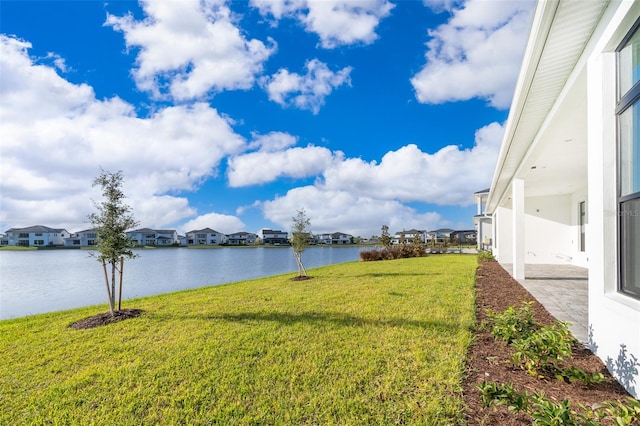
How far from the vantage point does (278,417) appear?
8.09 feet

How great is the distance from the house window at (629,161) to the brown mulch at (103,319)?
7150 millimetres

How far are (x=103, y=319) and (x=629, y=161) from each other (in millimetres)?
7644

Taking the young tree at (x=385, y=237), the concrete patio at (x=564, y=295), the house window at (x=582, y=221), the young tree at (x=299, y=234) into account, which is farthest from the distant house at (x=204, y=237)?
the concrete patio at (x=564, y=295)

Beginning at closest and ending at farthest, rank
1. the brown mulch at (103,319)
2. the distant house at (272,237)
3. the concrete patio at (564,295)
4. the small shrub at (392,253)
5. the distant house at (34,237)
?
the concrete patio at (564,295)
the brown mulch at (103,319)
the small shrub at (392,253)
the distant house at (34,237)
the distant house at (272,237)

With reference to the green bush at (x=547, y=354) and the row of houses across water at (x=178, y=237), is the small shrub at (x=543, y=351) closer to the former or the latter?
the green bush at (x=547, y=354)

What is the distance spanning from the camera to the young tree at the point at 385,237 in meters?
25.3

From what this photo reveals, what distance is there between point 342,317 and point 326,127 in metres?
12.2

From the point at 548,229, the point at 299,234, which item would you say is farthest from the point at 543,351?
the point at 548,229

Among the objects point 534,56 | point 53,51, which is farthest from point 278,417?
point 53,51

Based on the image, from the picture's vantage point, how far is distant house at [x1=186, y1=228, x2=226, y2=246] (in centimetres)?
7638

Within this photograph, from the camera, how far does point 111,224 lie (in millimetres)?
6055

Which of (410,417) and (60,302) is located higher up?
(410,417)

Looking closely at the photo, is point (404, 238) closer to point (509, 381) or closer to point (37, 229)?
point (509, 381)

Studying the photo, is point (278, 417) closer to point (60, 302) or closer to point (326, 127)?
point (60, 302)
